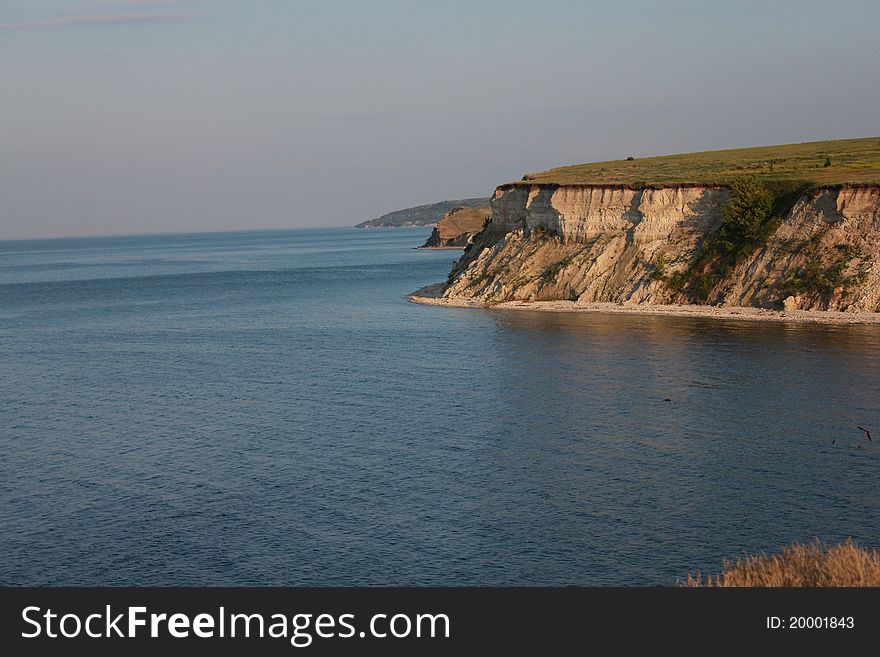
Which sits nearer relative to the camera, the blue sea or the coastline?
the blue sea

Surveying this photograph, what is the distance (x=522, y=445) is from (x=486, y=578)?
16.9 m

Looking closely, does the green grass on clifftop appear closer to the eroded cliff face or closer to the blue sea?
the eroded cliff face

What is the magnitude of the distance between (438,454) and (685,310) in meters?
53.9

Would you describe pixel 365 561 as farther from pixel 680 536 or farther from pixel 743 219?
pixel 743 219

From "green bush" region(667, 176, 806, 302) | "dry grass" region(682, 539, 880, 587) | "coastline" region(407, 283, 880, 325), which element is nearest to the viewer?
"dry grass" region(682, 539, 880, 587)

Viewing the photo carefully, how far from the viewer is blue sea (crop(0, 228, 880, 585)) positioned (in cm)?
3403

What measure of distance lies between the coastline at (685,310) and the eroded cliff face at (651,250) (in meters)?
1.31

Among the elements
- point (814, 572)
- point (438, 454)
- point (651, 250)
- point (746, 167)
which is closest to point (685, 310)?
point (651, 250)

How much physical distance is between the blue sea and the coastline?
4.02 metres

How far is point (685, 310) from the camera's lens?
9469 cm

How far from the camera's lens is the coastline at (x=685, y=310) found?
84.4 metres

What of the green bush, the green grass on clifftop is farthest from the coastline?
the green grass on clifftop

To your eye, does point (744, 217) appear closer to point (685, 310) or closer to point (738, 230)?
point (738, 230)

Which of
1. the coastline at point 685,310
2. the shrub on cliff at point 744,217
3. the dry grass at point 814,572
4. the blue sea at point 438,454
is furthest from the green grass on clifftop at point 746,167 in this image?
the dry grass at point 814,572
